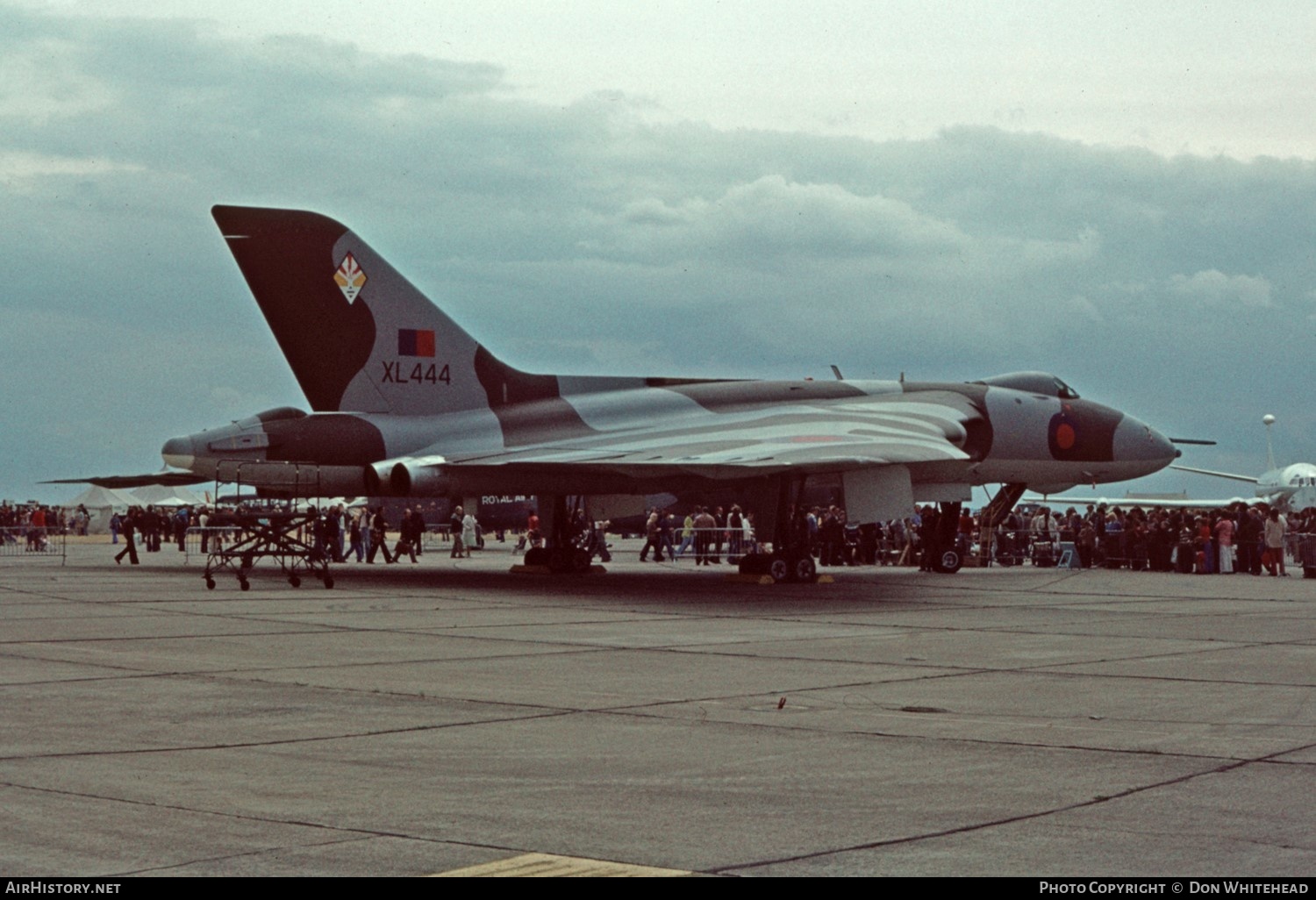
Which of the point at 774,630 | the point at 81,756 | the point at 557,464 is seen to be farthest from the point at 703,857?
the point at 557,464

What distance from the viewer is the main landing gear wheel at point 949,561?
29062 millimetres

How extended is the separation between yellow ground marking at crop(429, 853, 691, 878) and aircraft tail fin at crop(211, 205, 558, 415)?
755 inches

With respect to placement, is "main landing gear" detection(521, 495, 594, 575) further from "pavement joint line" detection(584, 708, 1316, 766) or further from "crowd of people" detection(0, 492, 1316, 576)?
"pavement joint line" detection(584, 708, 1316, 766)

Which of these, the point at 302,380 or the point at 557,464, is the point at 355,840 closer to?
the point at 557,464

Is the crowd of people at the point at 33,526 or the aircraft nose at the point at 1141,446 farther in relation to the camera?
the crowd of people at the point at 33,526

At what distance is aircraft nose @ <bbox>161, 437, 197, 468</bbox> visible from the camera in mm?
23016

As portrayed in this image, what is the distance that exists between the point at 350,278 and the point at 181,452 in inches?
148

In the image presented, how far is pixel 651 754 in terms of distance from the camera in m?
7.54

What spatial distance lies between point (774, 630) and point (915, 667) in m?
3.58

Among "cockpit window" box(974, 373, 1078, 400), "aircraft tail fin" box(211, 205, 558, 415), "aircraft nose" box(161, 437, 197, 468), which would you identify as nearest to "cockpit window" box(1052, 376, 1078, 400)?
"cockpit window" box(974, 373, 1078, 400)

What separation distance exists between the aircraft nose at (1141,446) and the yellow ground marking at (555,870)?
82.1ft

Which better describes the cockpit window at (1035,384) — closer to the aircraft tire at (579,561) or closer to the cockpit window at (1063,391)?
the cockpit window at (1063,391)

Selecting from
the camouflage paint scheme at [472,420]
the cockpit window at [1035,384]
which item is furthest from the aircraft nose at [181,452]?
the cockpit window at [1035,384]

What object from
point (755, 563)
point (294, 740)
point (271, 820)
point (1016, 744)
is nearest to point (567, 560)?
point (755, 563)
